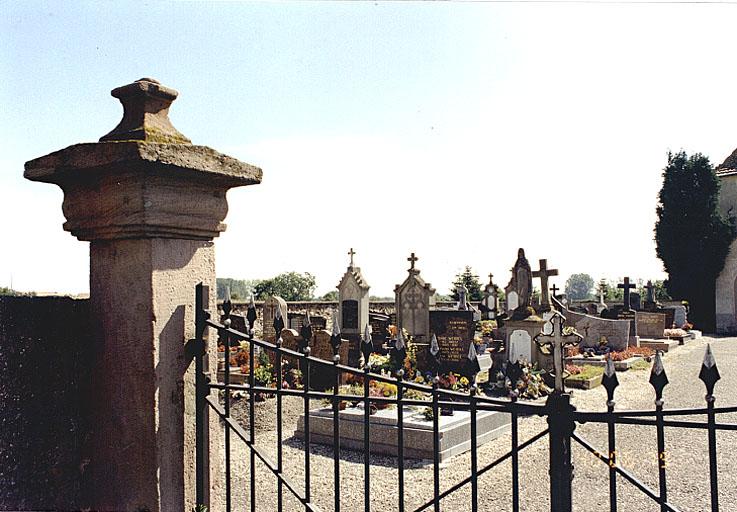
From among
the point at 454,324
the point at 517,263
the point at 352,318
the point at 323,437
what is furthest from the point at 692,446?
the point at 352,318

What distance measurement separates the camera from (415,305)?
15.8 metres

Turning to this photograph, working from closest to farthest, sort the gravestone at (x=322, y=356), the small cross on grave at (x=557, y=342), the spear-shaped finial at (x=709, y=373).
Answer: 1. the spear-shaped finial at (x=709, y=373)
2. the small cross on grave at (x=557, y=342)
3. the gravestone at (x=322, y=356)

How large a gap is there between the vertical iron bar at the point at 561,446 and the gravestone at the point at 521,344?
11527 mm

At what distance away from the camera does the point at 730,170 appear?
3250 centimetres

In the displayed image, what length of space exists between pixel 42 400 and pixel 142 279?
0.60m

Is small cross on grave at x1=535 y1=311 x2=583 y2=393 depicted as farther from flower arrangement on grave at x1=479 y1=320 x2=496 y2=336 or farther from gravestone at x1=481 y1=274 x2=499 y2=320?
gravestone at x1=481 y1=274 x2=499 y2=320

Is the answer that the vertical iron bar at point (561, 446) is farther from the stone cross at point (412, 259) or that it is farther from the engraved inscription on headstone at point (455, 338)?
the stone cross at point (412, 259)

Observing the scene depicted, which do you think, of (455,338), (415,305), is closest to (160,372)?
(455,338)

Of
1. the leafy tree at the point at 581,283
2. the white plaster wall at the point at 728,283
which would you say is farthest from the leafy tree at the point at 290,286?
the leafy tree at the point at 581,283

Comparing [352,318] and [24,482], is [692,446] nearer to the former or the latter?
[24,482]

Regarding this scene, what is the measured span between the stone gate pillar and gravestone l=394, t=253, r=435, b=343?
510 inches

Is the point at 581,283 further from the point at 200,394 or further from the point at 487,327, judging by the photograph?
the point at 200,394

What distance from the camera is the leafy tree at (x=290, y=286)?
36681mm

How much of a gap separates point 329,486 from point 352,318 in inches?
412
